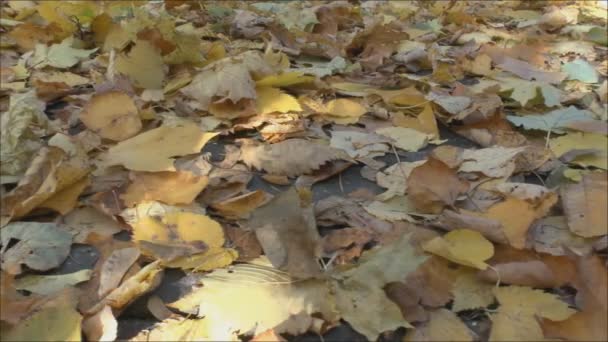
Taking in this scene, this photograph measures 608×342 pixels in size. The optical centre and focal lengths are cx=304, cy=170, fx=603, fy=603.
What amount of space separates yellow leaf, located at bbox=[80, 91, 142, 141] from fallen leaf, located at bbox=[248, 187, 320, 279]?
41 cm

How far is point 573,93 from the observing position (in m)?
1.55

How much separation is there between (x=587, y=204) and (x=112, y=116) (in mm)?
932

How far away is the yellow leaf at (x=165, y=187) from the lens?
1.03m

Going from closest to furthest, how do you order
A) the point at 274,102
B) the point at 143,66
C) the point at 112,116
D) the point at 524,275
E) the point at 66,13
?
the point at 524,275
the point at 112,116
the point at 274,102
the point at 143,66
the point at 66,13

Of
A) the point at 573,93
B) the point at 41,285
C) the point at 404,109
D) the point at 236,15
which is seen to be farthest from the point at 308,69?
the point at 41,285

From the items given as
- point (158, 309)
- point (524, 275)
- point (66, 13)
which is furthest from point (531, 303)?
point (66, 13)

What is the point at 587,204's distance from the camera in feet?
3.31

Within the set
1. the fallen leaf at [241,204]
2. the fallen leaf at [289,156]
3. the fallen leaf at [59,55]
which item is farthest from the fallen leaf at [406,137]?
the fallen leaf at [59,55]

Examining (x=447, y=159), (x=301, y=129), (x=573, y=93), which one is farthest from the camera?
(x=573, y=93)

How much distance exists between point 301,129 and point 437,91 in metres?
0.42

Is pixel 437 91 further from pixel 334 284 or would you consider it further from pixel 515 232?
pixel 334 284

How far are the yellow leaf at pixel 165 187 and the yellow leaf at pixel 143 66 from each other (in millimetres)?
455

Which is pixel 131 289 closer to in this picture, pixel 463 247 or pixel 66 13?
pixel 463 247

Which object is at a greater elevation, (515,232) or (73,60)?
(515,232)
